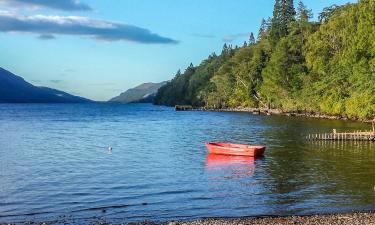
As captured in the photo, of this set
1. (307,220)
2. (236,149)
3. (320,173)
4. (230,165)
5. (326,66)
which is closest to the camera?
(307,220)

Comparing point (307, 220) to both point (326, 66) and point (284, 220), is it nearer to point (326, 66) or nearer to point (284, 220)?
point (284, 220)

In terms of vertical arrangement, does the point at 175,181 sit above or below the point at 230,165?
below

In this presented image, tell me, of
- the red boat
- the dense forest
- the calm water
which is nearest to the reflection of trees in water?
the calm water

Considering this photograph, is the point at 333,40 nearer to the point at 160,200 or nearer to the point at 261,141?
the point at 261,141

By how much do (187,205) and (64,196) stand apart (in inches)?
415

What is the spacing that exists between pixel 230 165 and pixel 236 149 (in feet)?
21.1

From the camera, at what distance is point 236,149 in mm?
62594

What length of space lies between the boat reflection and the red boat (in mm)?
638

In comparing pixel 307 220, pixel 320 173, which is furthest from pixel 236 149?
pixel 307 220

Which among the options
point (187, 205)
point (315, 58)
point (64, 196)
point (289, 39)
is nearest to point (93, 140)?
point (64, 196)

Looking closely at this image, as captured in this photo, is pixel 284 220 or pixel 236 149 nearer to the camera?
pixel 284 220

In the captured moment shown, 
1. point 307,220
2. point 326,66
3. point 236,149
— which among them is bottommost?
point 307,220

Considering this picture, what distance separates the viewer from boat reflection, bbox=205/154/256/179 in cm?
5006

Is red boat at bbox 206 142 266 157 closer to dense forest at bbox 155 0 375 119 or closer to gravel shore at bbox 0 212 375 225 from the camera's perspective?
gravel shore at bbox 0 212 375 225
